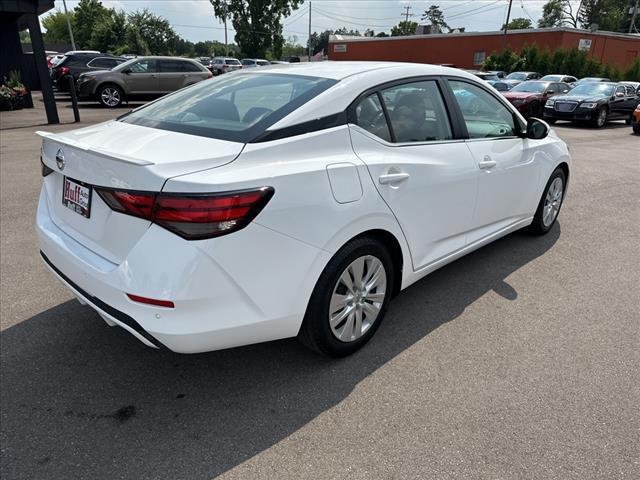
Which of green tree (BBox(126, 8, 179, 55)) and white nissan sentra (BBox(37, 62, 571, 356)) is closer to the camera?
white nissan sentra (BBox(37, 62, 571, 356))

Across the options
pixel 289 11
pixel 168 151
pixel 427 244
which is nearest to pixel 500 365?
pixel 427 244

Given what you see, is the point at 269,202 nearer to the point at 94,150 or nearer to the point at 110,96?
the point at 94,150

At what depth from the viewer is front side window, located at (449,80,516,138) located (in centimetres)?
354

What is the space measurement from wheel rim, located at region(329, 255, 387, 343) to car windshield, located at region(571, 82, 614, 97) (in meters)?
17.4

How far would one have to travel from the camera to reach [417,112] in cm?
316

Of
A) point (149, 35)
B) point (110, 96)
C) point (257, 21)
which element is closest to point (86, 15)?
point (149, 35)

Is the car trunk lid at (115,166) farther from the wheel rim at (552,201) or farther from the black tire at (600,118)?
the black tire at (600,118)

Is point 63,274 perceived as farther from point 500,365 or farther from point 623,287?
point 623,287

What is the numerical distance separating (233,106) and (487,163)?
1.89 m

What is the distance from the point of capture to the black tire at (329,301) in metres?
2.55

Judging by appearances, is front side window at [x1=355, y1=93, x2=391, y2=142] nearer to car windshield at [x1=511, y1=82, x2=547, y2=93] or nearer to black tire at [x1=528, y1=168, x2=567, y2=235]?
black tire at [x1=528, y1=168, x2=567, y2=235]

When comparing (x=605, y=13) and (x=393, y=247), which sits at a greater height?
(x=605, y=13)

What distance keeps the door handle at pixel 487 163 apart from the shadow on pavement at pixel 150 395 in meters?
1.05

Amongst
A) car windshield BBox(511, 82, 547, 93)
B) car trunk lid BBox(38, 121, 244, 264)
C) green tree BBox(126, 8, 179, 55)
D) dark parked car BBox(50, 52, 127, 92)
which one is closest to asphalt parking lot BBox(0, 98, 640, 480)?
car trunk lid BBox(38, 121, 244, 264)
